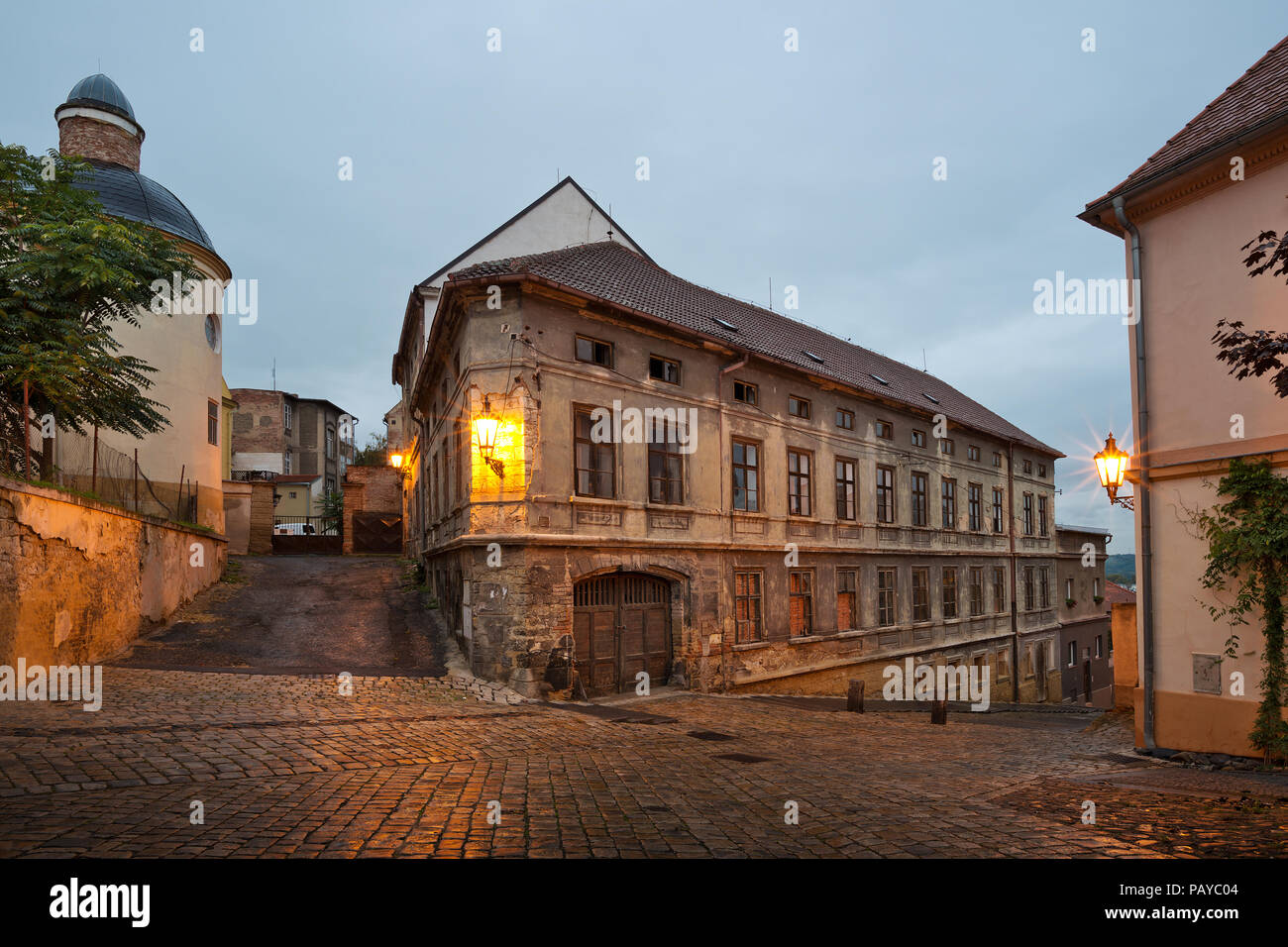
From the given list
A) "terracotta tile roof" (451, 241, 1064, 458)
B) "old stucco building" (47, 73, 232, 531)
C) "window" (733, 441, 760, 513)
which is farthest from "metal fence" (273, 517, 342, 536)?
"window" (733, 441, 760, 513)

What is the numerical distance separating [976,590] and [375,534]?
2456 centimetres

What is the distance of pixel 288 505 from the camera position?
57250 mm

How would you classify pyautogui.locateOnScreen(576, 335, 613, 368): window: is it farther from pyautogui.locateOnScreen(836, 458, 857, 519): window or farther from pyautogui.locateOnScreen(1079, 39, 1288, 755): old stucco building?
pyautogui.locateOnScreen(1079, 39, 1288, 755): old stucco building

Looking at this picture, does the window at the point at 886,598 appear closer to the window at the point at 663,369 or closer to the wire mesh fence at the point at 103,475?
the window at the point at 663,369

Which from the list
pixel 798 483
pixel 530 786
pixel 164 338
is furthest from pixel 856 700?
pixel 164 338

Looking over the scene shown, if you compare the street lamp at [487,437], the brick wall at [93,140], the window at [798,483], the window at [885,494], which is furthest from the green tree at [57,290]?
the window at [885,494]

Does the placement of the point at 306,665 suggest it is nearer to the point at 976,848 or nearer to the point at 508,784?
the point at 508,784

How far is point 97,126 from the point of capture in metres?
26.4

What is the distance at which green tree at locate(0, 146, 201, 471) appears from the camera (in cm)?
1334

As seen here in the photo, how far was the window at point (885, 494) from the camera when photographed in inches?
953
